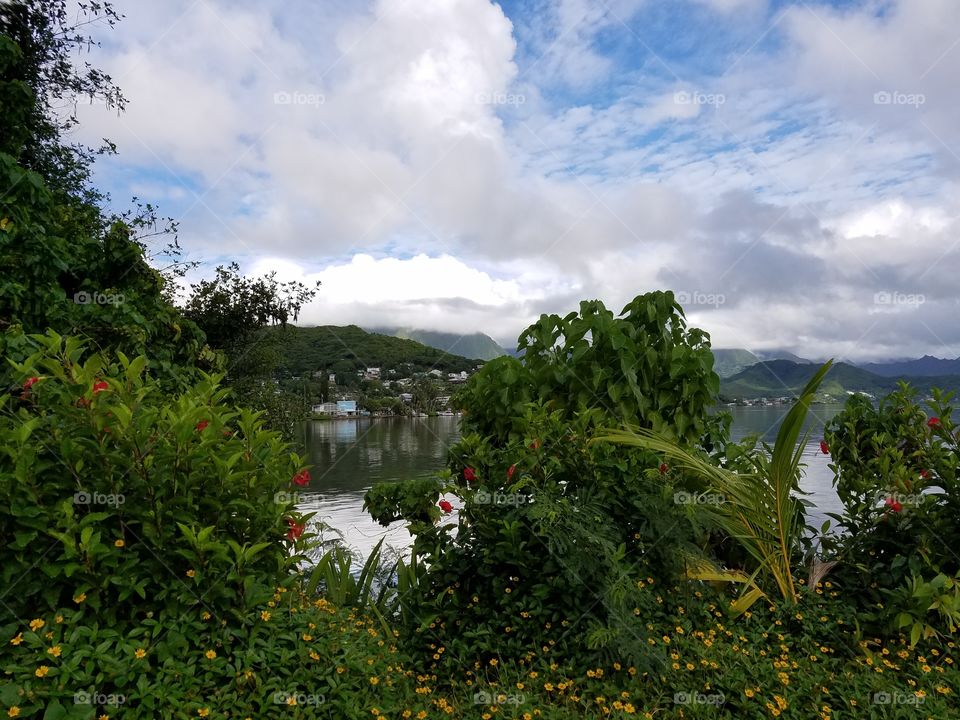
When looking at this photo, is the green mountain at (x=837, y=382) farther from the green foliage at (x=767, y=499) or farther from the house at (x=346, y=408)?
the house at (x=346, y=408)

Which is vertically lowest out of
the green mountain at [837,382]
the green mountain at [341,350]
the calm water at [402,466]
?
the calm water at [402,466]

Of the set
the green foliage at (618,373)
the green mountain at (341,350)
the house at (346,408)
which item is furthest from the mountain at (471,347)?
the house at (346,408)

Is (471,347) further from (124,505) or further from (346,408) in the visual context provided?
(346,408)

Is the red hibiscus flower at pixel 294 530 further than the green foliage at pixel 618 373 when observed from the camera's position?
No

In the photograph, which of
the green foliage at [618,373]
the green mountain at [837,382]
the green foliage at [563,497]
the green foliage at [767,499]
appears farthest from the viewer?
the green foliage at [618,373]

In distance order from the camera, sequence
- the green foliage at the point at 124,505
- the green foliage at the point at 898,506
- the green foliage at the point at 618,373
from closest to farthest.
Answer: the green foliage at the point at 124,505
the green foliage at the point at 898,506
the green foliage at the point at 618,373

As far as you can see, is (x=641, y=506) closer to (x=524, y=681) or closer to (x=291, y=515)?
(x=524, y=681)

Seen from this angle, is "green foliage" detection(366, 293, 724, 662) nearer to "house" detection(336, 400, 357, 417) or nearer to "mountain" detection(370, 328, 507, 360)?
"mountain" detection(370, 328, 507, 360)

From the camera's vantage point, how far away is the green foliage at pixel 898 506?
3898 millimetres

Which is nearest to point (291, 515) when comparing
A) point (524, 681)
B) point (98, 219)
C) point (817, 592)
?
point (524, 681)

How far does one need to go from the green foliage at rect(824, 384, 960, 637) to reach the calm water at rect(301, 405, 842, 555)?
23cm

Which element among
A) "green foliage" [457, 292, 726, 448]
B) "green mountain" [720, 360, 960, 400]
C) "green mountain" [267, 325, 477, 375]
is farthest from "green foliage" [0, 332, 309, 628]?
"green mountain" [267, 325, 477, 375]

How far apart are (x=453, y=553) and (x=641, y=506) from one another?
121 cm

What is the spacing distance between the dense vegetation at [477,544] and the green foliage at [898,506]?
0.07 feet
